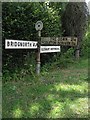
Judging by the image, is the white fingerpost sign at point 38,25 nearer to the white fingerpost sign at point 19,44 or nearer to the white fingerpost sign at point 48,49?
the white fingerpost sign at point 19,44

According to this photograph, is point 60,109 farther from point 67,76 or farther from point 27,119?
point 67,76

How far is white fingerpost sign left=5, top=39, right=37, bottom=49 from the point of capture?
26.6 ft

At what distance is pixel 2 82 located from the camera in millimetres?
7871

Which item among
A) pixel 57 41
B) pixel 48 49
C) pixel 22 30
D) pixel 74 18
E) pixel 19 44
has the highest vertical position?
pixel 74 18

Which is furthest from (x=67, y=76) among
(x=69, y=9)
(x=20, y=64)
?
(x=69, y=9)

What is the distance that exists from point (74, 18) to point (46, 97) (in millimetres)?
8040

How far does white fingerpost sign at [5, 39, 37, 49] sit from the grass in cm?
86

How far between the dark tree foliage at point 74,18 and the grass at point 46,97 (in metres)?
5.38

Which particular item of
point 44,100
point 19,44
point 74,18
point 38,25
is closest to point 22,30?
point 38,25

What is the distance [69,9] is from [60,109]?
8.82 m

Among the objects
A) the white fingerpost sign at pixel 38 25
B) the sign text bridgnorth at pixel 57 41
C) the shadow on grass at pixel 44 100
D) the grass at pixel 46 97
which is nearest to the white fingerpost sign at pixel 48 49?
the sign text bridgnorth at pixel 57 41

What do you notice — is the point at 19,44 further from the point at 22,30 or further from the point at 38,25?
the point at 38,25

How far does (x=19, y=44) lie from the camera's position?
8461 millimetres

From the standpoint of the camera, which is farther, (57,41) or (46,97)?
(57,41)
